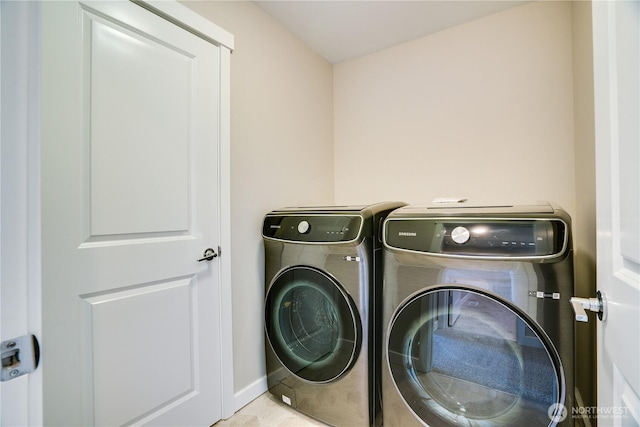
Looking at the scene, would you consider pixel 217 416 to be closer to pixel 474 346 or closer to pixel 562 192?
pixel 474 346

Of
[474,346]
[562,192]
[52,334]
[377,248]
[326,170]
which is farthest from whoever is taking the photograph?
[326,170]

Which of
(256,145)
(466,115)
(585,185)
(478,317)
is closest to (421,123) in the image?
(466,115)

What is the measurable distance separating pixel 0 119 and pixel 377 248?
50.9 inches

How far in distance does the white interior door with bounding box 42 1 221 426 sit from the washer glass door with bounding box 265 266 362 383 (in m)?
0.33

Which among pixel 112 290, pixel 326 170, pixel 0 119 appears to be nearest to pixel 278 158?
pixel 326 170

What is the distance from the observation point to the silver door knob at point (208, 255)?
1463mm

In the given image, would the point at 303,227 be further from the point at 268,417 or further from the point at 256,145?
the point at 268,417

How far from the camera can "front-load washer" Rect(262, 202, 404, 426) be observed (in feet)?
4.42

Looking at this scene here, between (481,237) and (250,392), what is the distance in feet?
5.06

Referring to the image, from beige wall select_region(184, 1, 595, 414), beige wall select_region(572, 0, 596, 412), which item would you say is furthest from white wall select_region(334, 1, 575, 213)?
beige wall select_region(572, 0, 596, 412)

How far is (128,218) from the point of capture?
1.19m

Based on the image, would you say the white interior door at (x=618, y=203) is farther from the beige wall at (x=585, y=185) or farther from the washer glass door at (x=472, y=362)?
the beige wall at (x=585, y=185)

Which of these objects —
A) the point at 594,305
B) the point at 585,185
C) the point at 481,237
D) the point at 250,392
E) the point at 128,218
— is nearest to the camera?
the point at 594,305

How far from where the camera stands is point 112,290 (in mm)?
1148
